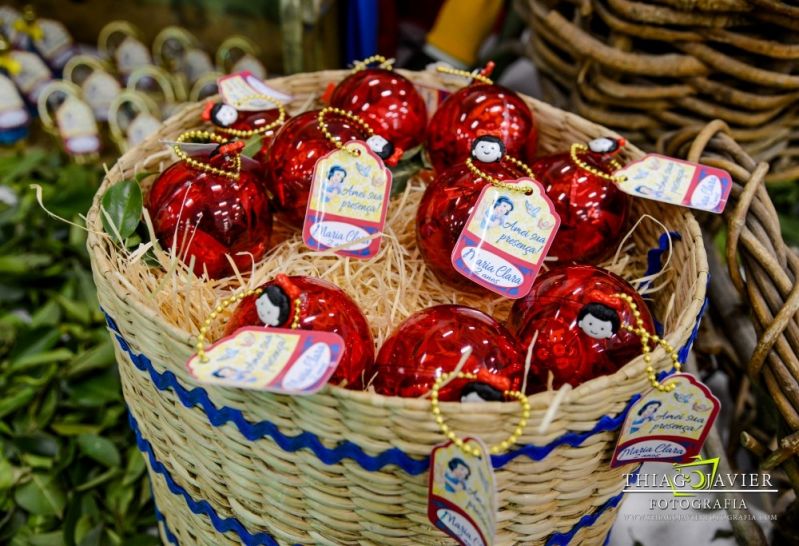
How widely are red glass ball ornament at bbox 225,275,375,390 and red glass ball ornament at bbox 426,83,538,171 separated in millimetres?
392

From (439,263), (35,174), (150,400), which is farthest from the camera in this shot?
(35,174)

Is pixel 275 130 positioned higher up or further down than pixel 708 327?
higher up

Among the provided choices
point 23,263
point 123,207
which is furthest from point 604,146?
point 23,263

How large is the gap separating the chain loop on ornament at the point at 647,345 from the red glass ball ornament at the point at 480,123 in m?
0.36

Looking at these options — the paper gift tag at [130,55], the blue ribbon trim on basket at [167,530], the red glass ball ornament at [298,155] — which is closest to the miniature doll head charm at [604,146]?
the red glass ball ornament at [298,155]

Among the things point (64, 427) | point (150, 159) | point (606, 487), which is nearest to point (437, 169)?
point (150, 159)

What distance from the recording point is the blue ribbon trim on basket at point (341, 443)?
64 cm

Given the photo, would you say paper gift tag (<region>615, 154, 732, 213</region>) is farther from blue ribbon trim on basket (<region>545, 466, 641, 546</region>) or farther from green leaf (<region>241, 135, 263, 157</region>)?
green leaf (<region>241, 135, 263, 157</region>)

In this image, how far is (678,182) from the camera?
0.94m

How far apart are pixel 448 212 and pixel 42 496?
2.59 feet

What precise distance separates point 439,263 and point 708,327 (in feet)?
1.76

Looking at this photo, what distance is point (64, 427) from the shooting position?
1.17 meters

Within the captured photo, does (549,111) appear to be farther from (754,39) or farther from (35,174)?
(35,174)

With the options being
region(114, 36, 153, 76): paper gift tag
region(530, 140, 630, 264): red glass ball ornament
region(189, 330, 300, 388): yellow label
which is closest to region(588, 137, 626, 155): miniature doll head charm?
region(530, 140, 630, 264): red glass ball ornament
